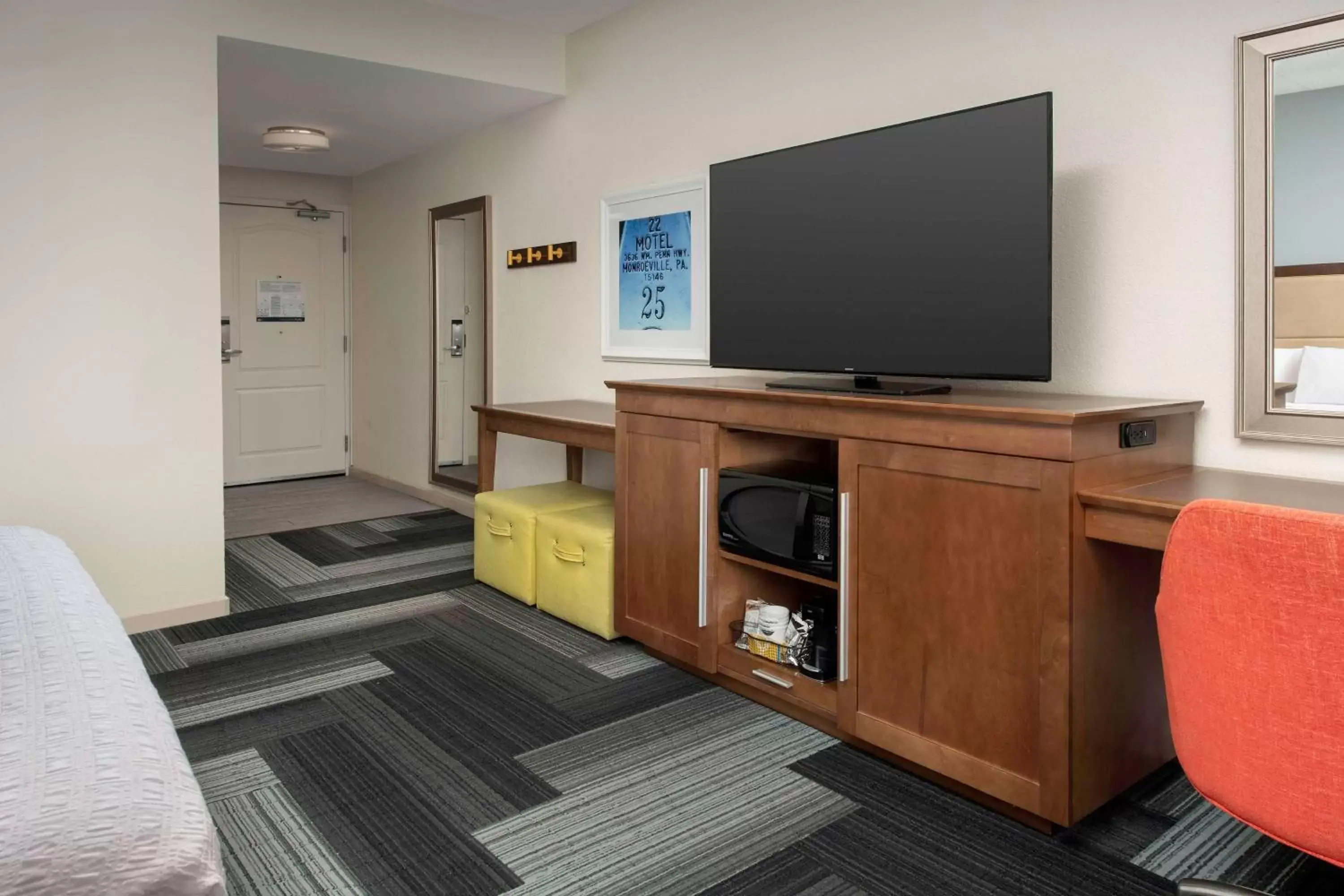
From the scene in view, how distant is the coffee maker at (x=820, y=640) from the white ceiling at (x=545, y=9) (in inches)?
106

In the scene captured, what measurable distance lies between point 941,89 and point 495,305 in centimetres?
288

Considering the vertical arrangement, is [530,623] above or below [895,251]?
below

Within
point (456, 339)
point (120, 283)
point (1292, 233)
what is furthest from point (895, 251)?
point (456, 339)

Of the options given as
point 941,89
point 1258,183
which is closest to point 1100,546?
point 1258,183

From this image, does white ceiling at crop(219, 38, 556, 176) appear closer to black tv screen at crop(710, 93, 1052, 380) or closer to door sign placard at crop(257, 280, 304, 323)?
door sign placard at crop(257, 280, 304, 323)

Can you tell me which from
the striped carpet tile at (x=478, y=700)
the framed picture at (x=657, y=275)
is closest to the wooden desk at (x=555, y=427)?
the framed picture at (x=657, y=275)

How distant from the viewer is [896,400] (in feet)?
7.30

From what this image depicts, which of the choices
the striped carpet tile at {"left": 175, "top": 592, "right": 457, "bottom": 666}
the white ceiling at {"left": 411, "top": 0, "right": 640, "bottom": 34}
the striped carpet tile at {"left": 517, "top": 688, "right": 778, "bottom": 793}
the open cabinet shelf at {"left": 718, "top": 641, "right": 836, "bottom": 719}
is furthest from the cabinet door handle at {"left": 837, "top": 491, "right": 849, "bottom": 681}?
the white ceiling at {"left": 411, "top": 0, "right": 640, "bottom": 34}

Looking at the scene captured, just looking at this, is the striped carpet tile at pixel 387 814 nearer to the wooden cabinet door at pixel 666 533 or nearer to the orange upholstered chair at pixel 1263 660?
the wooden cabinet door at pixel 666 533

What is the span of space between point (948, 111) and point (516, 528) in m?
2.14

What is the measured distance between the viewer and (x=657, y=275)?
390cm

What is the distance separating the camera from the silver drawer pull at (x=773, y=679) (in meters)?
2.61

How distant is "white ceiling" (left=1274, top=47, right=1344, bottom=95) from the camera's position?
2008 mm

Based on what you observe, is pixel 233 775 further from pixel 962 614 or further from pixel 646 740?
pixel 962 614
